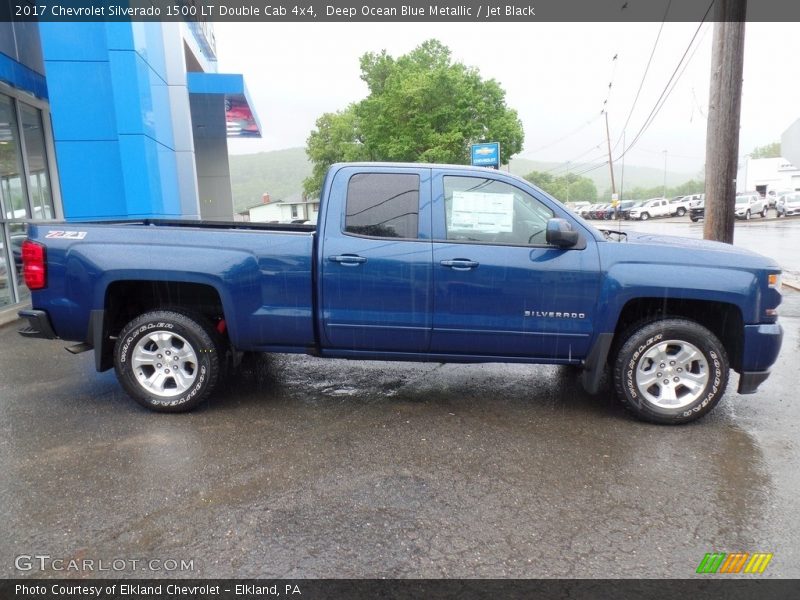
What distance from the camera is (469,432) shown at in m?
3.99

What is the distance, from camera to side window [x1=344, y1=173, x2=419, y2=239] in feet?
13.9

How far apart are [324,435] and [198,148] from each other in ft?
81.2

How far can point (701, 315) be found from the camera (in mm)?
4297

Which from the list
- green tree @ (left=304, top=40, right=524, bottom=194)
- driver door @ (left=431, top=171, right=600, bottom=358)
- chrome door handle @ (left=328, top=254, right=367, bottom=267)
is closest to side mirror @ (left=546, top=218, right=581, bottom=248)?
driver door @ (left=431, top=171, right=600, bottom=358)

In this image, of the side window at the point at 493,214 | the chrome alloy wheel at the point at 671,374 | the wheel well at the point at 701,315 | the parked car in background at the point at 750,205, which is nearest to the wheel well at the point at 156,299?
the side window at the point at 493,214

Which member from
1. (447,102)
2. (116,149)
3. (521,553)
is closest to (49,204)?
(116,149)

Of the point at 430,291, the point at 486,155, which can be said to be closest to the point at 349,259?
the point at 430,291

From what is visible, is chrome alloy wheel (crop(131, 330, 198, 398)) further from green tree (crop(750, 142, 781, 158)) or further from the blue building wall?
green tree (crop(750, 142, 781, 158))

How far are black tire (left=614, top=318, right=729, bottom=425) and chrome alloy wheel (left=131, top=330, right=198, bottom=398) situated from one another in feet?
10.8

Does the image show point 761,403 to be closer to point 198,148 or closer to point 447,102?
point 198,148

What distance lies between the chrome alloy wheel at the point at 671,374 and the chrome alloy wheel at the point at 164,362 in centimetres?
343

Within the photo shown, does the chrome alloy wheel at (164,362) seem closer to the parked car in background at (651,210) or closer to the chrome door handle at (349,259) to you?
the chrome door handle at (349,259)

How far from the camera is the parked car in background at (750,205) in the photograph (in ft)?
117

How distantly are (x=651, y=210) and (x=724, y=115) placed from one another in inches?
1723
